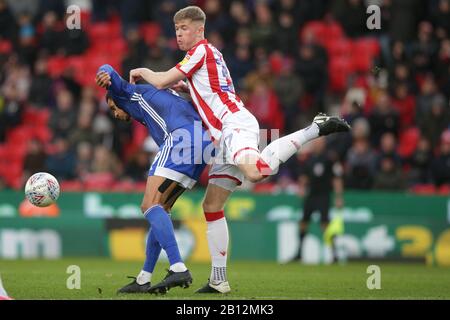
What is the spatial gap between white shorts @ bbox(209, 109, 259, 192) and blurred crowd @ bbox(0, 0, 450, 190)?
317 inches

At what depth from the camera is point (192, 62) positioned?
9.44m

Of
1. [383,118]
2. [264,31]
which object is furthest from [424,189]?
[264,31]

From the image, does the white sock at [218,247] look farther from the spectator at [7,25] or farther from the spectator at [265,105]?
the spectator at [7,25]

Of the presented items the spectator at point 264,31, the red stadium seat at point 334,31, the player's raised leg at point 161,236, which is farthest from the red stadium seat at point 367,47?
the player's raised leg at point 161,236

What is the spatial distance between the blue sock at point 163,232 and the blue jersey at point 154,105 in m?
0.85

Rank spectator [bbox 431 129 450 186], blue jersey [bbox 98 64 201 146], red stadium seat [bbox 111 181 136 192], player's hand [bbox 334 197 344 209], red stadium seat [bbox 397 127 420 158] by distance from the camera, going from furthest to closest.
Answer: red stadium seat [bbox 111 181 136 192] < red stadium seat [bbox 397 127 420 158] < spectator [bbox 431 129 450 186] < player's hand [bbox 334 197 344 209] < blue jersey [bbox 98 64 201 146]

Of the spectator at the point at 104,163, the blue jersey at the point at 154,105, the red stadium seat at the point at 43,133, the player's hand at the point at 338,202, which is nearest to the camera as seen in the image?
the blue jersey at the point at 154,105

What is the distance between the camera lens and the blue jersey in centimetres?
958

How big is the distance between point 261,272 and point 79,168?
7299mm

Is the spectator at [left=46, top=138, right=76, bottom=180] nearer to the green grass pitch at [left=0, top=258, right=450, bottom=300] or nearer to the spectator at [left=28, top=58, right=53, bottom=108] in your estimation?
the spectator at [left=28, top=58, right=53, bottom=108]

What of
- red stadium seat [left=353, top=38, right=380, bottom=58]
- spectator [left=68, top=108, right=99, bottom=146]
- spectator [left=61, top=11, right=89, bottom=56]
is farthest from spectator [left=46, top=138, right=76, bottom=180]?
red stadium seat [left=353, top=38, right=380, bottom=58]

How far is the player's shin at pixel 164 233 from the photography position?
911 cm
